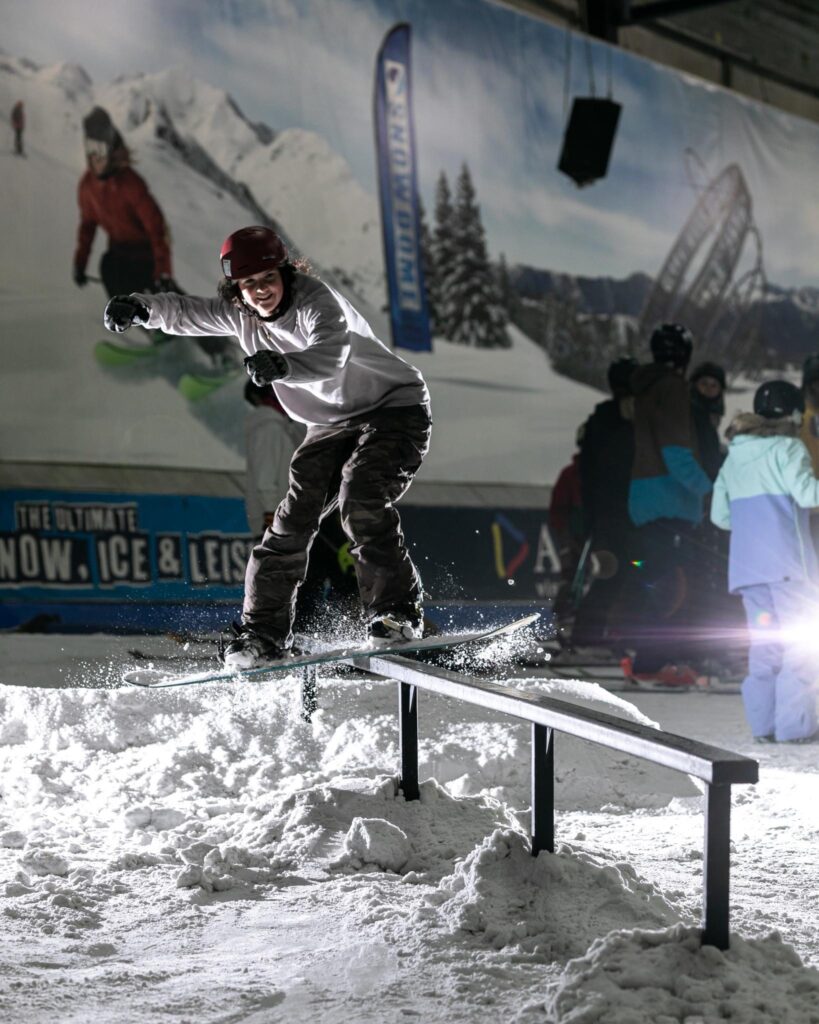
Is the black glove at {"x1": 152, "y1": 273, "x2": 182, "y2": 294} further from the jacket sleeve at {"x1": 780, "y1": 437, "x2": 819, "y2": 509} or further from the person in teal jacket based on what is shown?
the jacket sleeve at {"x1": 780, "y1": 437, "x2": 819, "y2": 509}

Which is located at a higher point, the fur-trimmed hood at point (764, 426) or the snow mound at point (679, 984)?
the fur-trimmed hood at point (764, 426)

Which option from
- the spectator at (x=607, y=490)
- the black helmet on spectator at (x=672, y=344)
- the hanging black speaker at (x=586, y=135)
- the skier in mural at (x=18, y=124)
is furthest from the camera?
the black helmet on spectator at (x=672, y=344)

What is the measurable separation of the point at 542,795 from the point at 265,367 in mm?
1377

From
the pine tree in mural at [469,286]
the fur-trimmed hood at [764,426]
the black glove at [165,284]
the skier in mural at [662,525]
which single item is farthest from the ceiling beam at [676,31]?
the fur-trimmed hood at [764,426]

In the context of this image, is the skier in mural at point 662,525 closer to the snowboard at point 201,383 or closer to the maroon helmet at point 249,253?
the snowboard at point 201,383

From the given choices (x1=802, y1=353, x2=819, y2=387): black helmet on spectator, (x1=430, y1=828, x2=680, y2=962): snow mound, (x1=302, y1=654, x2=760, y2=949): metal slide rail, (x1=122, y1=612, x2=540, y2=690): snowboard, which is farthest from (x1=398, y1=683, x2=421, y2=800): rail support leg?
(x1=802, y1=353, x2=819, y2=387): black helmet on spectator

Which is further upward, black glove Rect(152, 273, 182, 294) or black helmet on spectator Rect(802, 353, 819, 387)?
black glove Rect(152, 273, 182, 294)

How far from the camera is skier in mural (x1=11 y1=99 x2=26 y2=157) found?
20.9ft

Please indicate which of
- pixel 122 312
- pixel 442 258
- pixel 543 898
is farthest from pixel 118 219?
pixel 543 898

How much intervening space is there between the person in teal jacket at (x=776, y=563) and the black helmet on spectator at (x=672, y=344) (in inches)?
133

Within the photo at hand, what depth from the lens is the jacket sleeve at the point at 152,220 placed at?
22.4 ft

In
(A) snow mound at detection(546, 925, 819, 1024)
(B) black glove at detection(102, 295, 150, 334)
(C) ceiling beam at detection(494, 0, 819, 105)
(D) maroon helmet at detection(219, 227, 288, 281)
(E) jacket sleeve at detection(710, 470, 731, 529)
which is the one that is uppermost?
(C) ceiling beam at detection(494, 0, 819, 105)

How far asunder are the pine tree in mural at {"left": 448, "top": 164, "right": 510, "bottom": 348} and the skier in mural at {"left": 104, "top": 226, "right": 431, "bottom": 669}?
184 inches

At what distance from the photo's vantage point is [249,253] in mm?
3406
